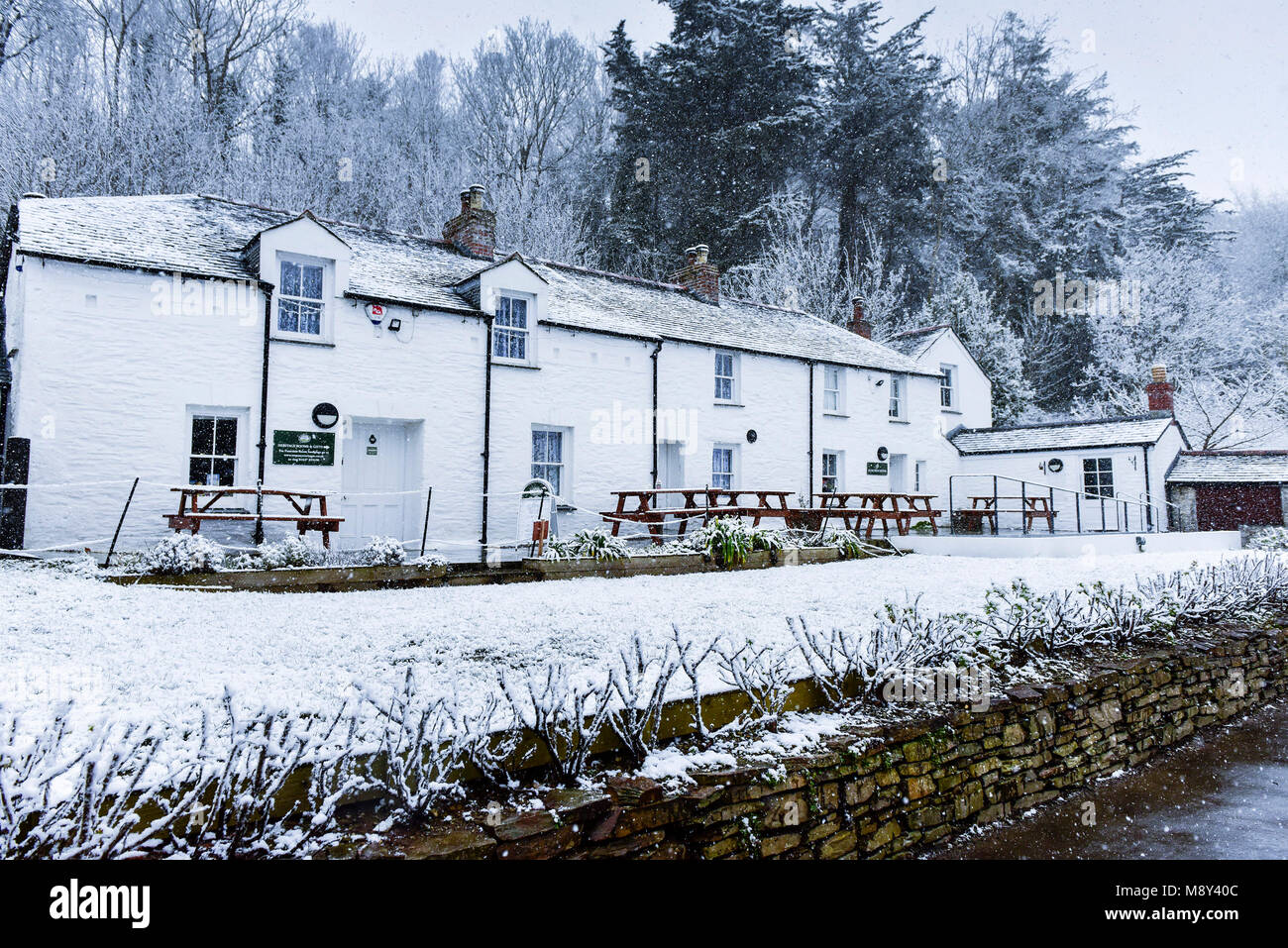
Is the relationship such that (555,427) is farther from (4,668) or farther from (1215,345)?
(1215,345)

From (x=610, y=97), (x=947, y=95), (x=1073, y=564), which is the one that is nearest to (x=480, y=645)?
(x=1073, y=564)

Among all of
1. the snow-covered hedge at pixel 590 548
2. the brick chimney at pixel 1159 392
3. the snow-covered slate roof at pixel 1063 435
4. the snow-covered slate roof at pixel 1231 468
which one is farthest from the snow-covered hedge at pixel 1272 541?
the snow-covered hedge at pixel 590 548

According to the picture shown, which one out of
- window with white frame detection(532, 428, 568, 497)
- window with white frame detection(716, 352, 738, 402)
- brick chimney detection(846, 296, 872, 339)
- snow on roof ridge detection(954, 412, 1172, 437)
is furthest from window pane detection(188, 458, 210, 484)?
snow on roof ridge detection(954, 412, 1172, 437)

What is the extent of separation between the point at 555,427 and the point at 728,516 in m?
3.89

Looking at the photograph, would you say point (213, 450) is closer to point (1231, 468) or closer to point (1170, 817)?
point (1170, 817)

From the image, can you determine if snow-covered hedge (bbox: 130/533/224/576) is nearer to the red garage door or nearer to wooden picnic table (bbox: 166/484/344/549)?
wooden picnic table (bbox: 166/484/344/549)

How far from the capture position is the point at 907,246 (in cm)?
3200

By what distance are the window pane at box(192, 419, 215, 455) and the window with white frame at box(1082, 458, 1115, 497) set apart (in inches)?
853

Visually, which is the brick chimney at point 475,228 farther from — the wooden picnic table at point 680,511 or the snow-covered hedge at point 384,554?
the snow-covered hedge at point 384,554

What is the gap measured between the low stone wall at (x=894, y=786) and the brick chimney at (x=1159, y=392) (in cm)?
1793

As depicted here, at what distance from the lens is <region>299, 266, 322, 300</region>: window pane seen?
12.7 metres

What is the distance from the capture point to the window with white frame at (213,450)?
38.3 feet

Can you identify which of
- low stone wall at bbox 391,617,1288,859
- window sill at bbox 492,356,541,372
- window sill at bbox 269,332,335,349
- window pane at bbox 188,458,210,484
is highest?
window sill at bbox 492,356,541,372
